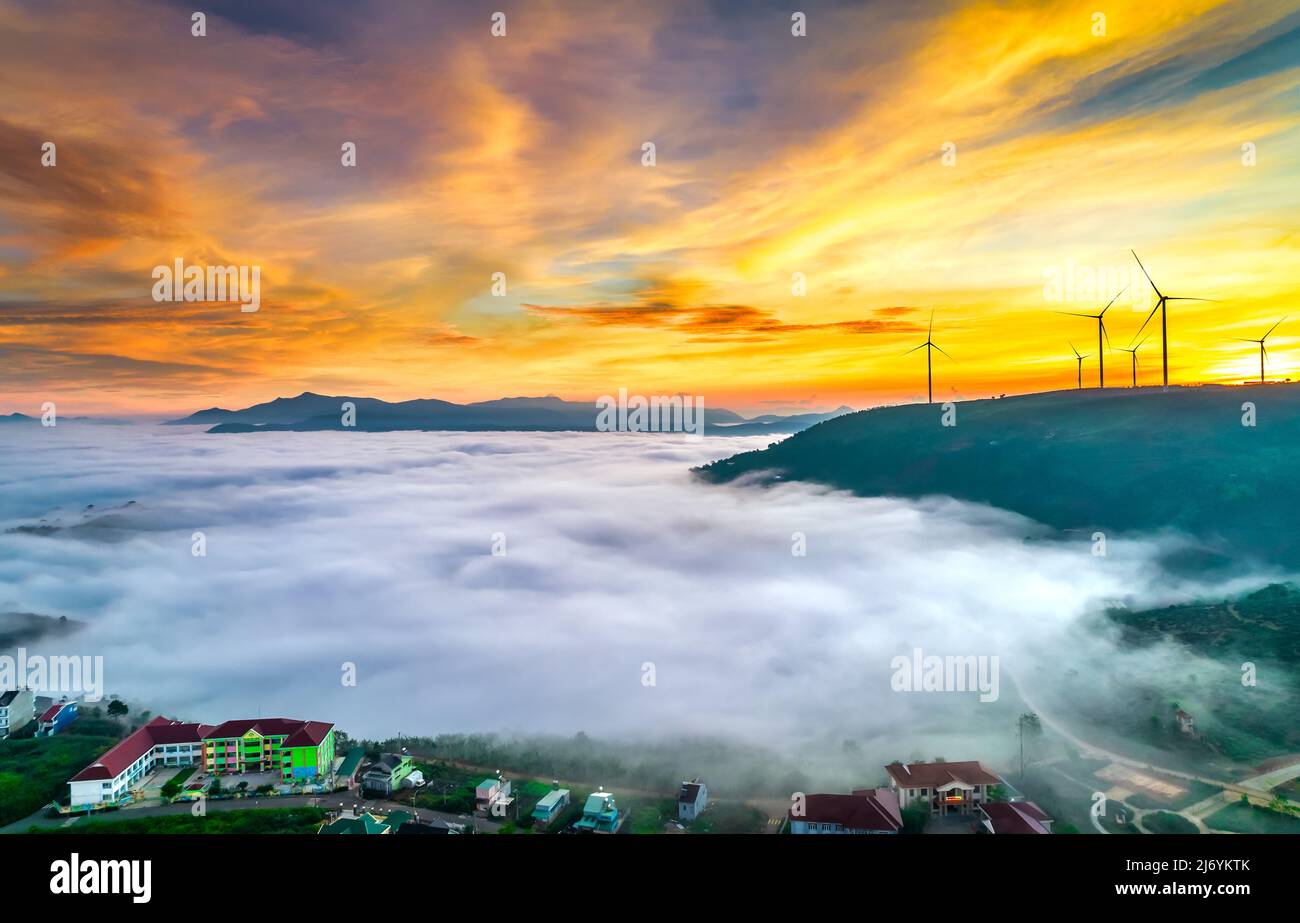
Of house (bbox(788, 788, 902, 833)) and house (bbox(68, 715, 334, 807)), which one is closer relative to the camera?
house (bbox(788, 788, 902, 833))

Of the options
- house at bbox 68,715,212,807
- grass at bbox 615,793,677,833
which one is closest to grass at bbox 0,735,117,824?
house at bbox 68,715,212,807

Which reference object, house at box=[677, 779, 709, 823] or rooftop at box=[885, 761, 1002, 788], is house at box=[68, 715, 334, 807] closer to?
house at box=[677, 779, 709, 823]

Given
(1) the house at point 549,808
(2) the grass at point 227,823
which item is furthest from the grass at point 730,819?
(2) the grass at point 227,823

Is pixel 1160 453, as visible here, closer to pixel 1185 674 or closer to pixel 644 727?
pixel 1185 674

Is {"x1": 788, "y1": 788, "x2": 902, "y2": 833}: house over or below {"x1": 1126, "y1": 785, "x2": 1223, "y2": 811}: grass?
over

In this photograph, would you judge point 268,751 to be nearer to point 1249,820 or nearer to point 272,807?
point 272,807

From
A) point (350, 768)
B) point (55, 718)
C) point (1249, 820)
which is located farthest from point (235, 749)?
point (1249, 820)
